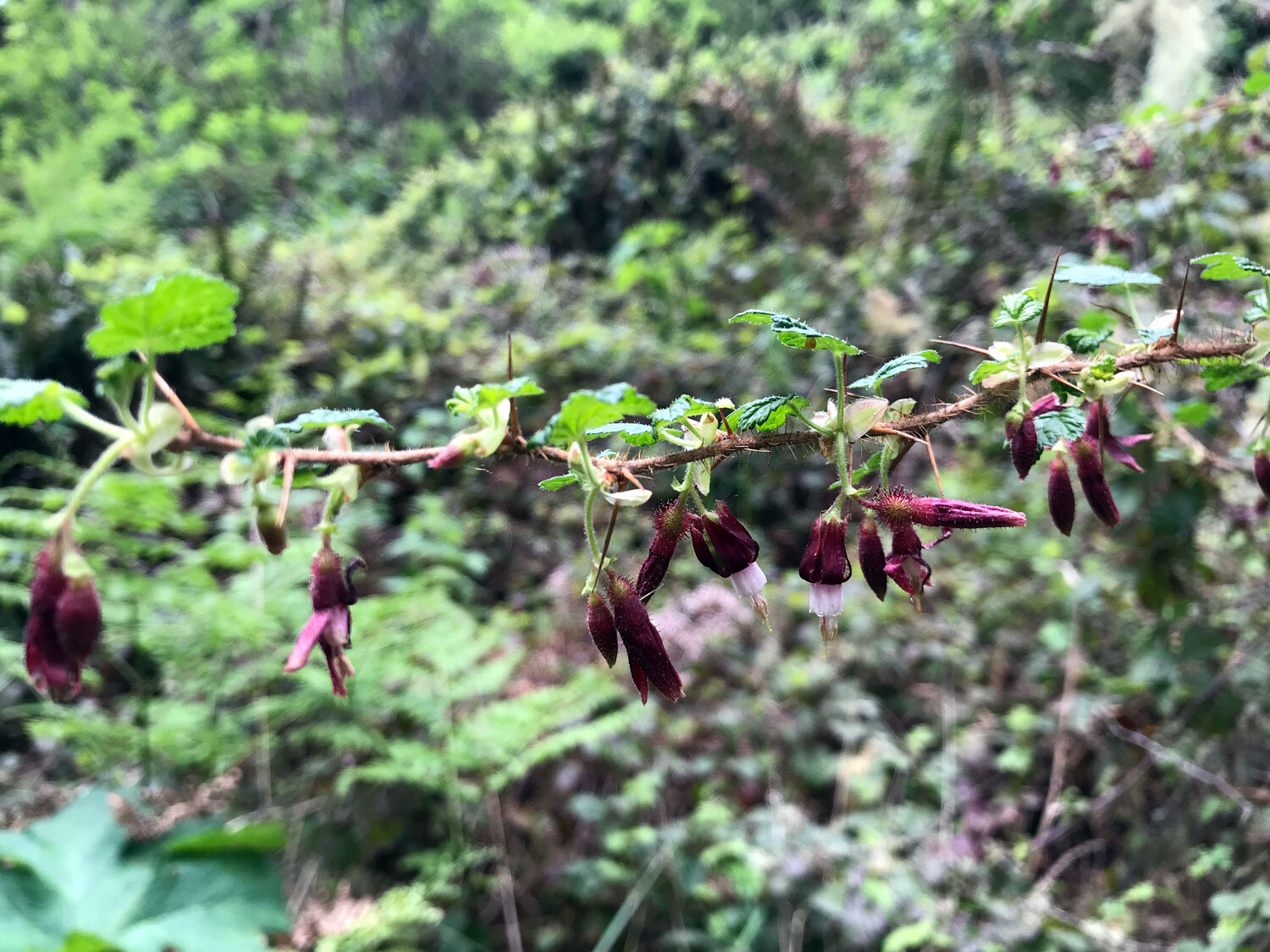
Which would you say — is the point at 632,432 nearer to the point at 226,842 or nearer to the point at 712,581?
the point at 226,842

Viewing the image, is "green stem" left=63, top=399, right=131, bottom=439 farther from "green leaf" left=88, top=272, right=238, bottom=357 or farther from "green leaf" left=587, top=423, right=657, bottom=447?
"green leaf" left=587, top=423, right=657, bottom=447

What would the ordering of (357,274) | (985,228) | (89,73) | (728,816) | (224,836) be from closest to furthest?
(224,836)
(728,816)
(985,228)
(357,274)
(89,73)

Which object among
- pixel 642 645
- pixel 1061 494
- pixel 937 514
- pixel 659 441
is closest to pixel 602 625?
pixel 642 645

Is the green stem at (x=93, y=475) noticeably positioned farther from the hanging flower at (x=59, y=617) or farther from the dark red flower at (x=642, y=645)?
the dark red flower at (x=642, y=645)

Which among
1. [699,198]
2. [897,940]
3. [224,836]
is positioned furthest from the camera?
[699,198]

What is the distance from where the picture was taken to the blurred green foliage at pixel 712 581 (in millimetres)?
1263

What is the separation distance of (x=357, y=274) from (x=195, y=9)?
5483 mm

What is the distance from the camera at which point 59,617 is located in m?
0.37

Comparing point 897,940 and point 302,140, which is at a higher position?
point 302,140

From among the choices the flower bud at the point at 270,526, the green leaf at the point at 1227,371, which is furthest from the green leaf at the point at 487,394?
the green leaf at the point at 1227,371

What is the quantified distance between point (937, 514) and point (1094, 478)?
13 centimetres

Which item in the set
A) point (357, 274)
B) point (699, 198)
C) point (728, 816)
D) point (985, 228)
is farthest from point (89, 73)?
point (728, 816)

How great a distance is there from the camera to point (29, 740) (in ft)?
5.95

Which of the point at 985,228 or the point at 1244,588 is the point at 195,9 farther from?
the point at 1244,588
